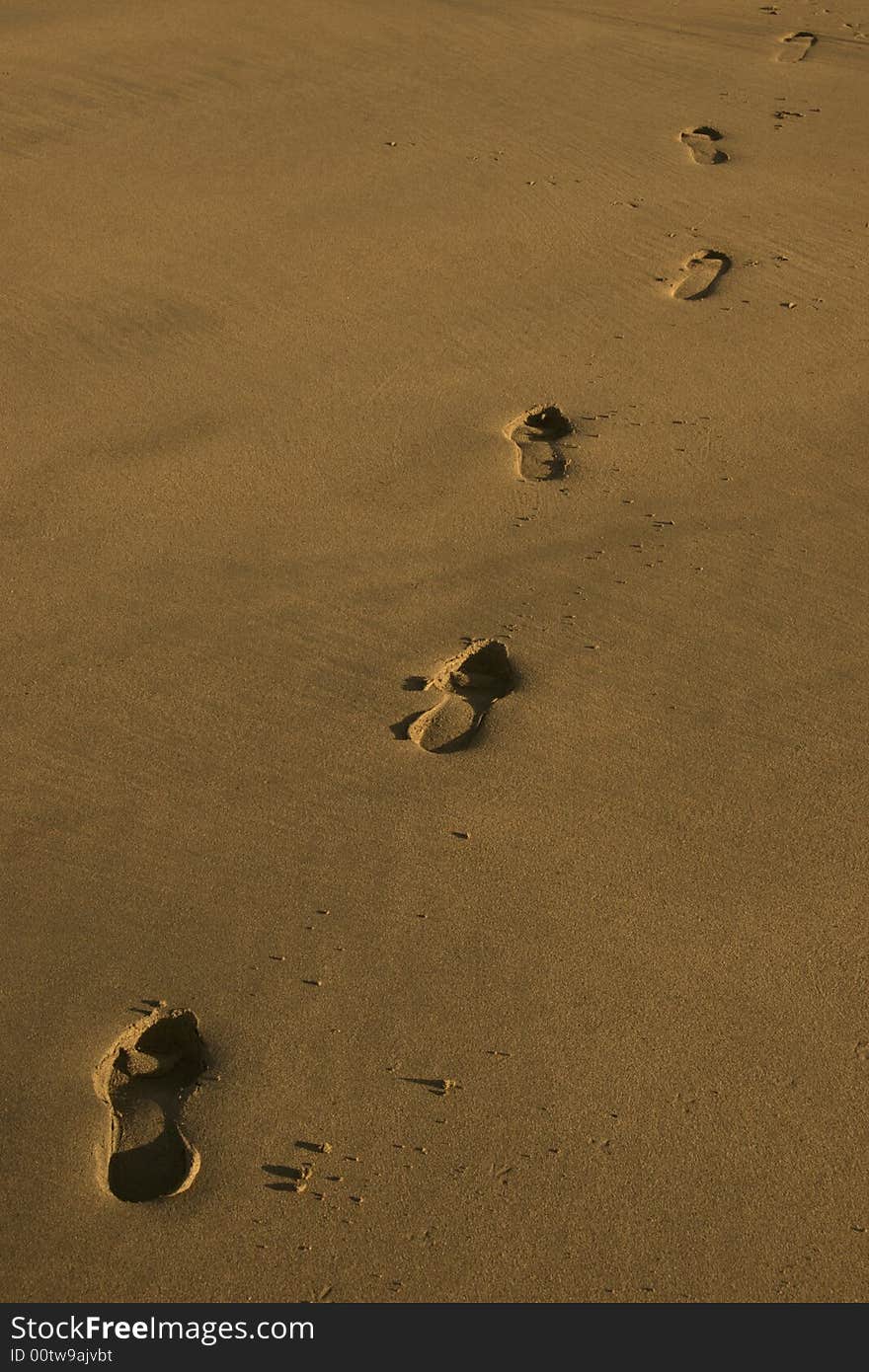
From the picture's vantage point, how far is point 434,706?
248 centimetres

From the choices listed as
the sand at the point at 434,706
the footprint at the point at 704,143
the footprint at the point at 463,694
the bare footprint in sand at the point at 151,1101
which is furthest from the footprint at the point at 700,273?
the bare footprint in sand at the point at 151,1101

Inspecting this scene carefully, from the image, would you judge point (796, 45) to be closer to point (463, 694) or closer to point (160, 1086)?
point (463, 694)

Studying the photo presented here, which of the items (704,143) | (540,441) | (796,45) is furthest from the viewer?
(796,45)

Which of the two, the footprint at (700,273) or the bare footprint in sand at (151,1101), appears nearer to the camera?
the bare footprint in sand at (151,1101)

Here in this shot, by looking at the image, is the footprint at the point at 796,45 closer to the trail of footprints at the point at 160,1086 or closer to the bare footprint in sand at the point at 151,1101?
the trail of footprints at the point at 160,1086

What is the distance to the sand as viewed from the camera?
1825mm

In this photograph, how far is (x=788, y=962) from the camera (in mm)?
2070

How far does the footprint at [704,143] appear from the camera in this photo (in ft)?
14.2

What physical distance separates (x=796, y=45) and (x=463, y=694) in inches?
149

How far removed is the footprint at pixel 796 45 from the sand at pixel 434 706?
2.42 ft

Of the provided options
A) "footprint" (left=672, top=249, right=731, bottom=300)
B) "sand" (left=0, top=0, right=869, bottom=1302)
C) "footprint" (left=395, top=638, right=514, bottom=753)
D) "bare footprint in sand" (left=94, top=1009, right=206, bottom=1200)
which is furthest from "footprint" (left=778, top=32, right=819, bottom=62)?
"bare footprint in sand" (left=94, top=1009, right=206, bottom=1200)

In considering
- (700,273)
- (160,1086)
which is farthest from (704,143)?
(160,1086)
